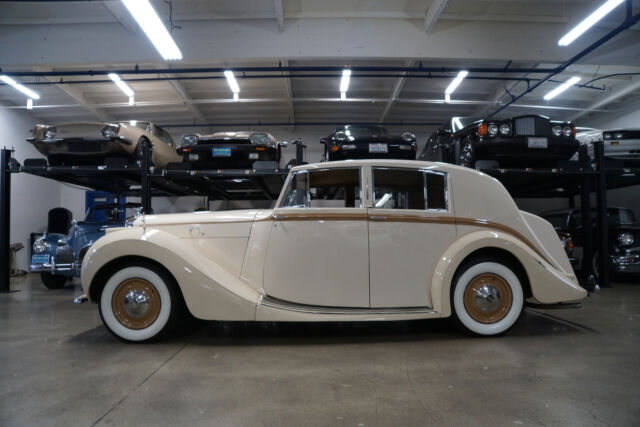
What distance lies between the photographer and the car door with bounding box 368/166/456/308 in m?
2.97

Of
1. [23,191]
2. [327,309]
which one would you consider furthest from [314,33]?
[23,191]

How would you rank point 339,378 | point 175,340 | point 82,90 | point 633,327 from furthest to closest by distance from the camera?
point 82,90 → point 633,327 → point 175,340 → point 339,378

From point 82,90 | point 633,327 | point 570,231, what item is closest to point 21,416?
point 633,327

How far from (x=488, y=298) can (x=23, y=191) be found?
13045 millimetres

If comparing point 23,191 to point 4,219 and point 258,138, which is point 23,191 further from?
point 258,138

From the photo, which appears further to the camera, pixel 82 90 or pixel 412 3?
pixel 82 90

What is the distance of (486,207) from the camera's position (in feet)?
10.3

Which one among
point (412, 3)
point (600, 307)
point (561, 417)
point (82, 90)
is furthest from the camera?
point (82, 90)

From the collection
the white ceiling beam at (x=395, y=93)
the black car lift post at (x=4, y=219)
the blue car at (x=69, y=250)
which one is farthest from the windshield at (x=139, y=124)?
the white ceiling beam at (x=395, y=93)

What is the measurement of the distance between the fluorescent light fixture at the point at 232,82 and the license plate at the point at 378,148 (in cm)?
417

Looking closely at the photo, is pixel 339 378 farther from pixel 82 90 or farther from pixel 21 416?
pixel 82 90

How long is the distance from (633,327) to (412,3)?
6292 millimetres

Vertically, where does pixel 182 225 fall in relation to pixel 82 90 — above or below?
below

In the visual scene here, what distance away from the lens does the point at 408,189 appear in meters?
3.14
